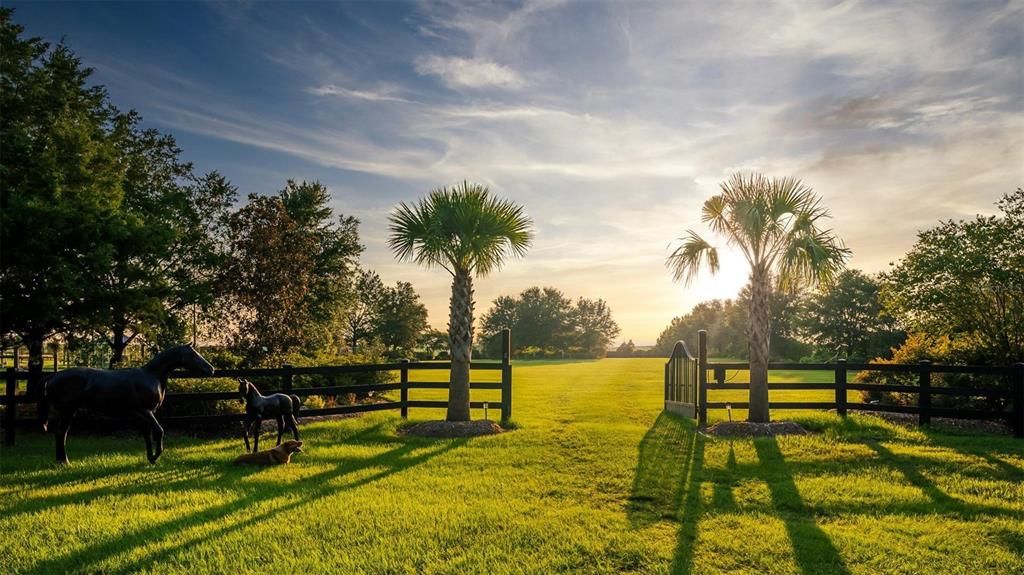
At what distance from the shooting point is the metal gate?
537 inches

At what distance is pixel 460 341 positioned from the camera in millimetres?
12367

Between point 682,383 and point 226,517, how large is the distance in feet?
38.5

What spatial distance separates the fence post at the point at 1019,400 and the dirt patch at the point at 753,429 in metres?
4.27

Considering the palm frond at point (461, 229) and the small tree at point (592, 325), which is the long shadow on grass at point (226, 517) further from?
the small tree at point (592, 325)

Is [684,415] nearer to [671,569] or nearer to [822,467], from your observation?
[822,467]

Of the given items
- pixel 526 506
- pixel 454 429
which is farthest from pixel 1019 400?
pixel 454 429

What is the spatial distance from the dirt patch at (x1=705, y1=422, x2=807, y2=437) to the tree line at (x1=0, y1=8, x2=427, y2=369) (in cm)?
1248

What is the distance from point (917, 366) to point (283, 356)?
17666mm

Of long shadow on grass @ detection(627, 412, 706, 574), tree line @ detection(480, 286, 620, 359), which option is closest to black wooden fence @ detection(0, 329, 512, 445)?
long shadow on grass @ detection(627, 412, 706, 574)

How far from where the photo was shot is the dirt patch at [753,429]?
1111cm

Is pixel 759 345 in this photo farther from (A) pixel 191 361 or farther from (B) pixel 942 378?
(A) pixel 191 361

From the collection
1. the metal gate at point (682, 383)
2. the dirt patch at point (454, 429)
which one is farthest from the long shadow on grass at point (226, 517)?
the metal gate at point (682, 383)

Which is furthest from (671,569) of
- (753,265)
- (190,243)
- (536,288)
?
(536,288)

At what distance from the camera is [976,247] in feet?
50.9
